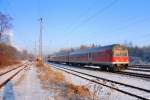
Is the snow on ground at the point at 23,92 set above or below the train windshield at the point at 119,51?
below

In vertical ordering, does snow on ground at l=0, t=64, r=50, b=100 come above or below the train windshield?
below

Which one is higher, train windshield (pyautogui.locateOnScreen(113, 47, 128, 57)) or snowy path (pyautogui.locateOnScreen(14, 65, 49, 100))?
train windshield (pyautogui.locateOnScreen(113, 47, 128, 57))

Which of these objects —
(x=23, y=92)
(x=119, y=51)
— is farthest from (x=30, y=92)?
(x=119, y=51)

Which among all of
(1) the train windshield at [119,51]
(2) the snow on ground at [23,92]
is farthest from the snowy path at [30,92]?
(1) the train windshield at [119,51]

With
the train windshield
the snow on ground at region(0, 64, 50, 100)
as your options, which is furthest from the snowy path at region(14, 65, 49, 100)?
the train windshield

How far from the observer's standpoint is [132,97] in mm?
11984

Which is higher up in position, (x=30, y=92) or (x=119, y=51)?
(x=119, y=51)

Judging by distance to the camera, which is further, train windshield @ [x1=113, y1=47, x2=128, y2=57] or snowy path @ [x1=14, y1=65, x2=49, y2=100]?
train windshield @ [x1=113, y1=47, x2=128, y2=57]

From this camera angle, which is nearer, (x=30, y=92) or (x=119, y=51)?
→ (x=30, y=92)

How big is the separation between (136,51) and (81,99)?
95070mm

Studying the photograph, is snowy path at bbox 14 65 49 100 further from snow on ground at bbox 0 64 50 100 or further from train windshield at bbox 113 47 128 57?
train windshield at bbox 113 47 128 57

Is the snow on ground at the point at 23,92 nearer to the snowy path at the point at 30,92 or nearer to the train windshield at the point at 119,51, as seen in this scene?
the snowy path at the point at 30,92

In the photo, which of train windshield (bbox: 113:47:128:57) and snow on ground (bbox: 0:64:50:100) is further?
train windshield (bbox: 113:47:128:57)

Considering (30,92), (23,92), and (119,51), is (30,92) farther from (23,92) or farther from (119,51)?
(119,51)
